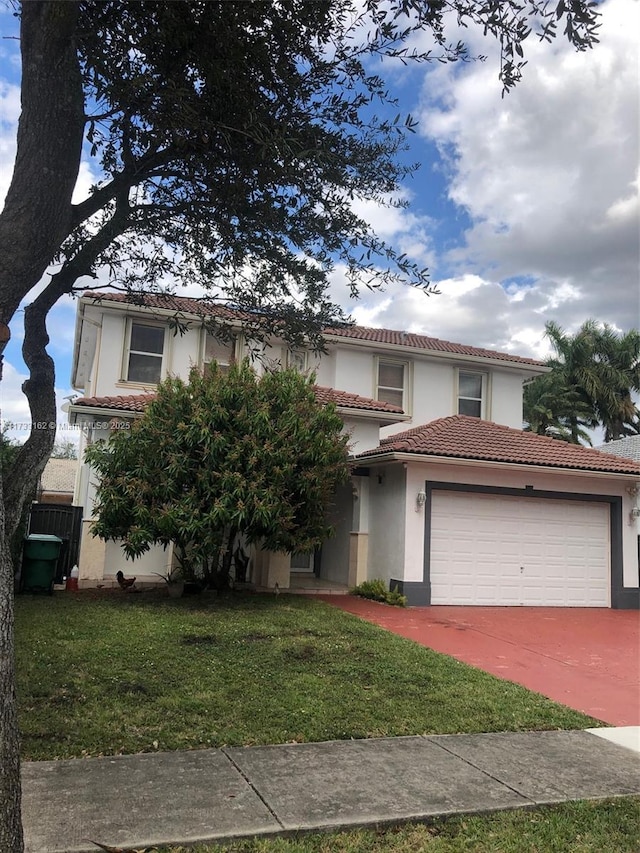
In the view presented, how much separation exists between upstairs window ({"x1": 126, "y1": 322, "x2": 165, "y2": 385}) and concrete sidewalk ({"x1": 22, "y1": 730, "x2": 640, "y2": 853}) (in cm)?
1336

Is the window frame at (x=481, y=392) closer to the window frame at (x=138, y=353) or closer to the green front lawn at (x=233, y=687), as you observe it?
the window frame at (x=138, y=353)

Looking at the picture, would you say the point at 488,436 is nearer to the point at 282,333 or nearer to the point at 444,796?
the point at 282,333

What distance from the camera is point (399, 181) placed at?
6930mm

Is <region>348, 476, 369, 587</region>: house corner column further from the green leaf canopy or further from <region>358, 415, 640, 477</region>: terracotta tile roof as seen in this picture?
the green leaf canopy

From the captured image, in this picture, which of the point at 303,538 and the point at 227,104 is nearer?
the point at 227,104

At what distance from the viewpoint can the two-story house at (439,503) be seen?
1471cm

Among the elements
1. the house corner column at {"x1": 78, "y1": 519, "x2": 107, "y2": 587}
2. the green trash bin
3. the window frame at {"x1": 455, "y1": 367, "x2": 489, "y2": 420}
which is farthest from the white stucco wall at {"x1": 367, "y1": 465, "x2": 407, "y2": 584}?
the green trash bin

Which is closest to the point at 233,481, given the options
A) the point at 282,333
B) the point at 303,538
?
the point at 303,538

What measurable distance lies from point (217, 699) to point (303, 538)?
614 cm

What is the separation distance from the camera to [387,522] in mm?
15422

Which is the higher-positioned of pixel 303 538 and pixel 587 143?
pixel 587 143

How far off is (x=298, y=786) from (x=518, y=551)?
38.0 ft

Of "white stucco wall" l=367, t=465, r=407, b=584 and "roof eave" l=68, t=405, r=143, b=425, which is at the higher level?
"roof eave" l=68, t=405, r=143, b=425

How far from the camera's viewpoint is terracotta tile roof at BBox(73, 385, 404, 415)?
14727 mm
